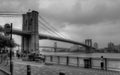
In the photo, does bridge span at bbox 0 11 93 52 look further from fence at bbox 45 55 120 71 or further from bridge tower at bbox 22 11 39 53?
fence at bbox 45 55 120 71

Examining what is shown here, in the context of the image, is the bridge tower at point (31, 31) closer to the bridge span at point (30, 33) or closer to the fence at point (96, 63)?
the bridge span at point (30, 33)

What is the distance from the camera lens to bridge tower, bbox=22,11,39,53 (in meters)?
46.5

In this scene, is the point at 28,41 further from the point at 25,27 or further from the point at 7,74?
the point at 7,74

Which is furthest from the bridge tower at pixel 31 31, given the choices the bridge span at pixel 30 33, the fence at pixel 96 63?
the fence at pixel 96 63

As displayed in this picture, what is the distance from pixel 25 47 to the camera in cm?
5091

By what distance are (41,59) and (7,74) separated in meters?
12.6

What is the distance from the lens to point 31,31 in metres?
48.1

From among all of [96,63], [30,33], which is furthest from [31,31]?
[96,63]

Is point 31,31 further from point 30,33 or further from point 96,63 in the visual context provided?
point 96,63

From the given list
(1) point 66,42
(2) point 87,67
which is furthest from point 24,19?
(2) point 87,67

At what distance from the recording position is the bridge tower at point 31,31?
153 ft

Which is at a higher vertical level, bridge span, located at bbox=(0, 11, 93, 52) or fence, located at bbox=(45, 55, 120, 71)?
bridge span, located at bbox=(0, 11, 93, 52)

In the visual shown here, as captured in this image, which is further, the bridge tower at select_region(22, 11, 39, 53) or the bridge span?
the bridge tower at select_region(22, 11, 39, 53)

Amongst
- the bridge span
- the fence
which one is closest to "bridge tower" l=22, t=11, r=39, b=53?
the bridge span
